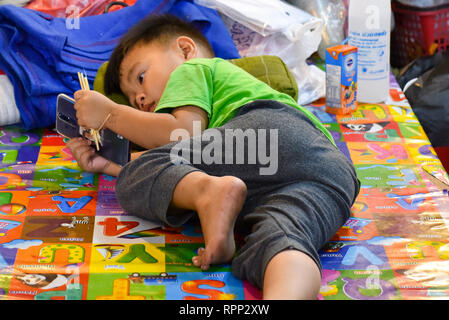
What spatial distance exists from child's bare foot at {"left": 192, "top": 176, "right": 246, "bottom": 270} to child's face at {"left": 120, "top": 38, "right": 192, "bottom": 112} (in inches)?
17.8

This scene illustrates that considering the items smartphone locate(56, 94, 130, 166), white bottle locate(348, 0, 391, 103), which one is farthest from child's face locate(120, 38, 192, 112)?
white bottle locate(348, 0, 391, 103)

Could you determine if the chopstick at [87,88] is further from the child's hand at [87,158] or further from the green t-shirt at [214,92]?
the green t-shirt at [214,92]

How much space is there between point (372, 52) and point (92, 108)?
962mm

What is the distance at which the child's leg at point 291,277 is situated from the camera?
101 centimetres

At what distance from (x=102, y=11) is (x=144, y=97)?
637mm

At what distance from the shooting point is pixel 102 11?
2.10 metres

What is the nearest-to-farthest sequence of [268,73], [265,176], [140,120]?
1. [265,176]
2. [140,120]
3. [268,73]

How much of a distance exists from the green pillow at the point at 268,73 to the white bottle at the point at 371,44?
0.32 meters

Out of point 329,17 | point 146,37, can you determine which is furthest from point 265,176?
point 329,17

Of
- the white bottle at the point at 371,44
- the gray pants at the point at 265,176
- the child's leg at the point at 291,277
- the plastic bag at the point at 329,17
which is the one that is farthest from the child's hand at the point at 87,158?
the plastic bag at the point at 329,17

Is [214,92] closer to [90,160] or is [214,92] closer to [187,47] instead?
[187,47]

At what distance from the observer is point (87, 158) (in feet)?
5.21
